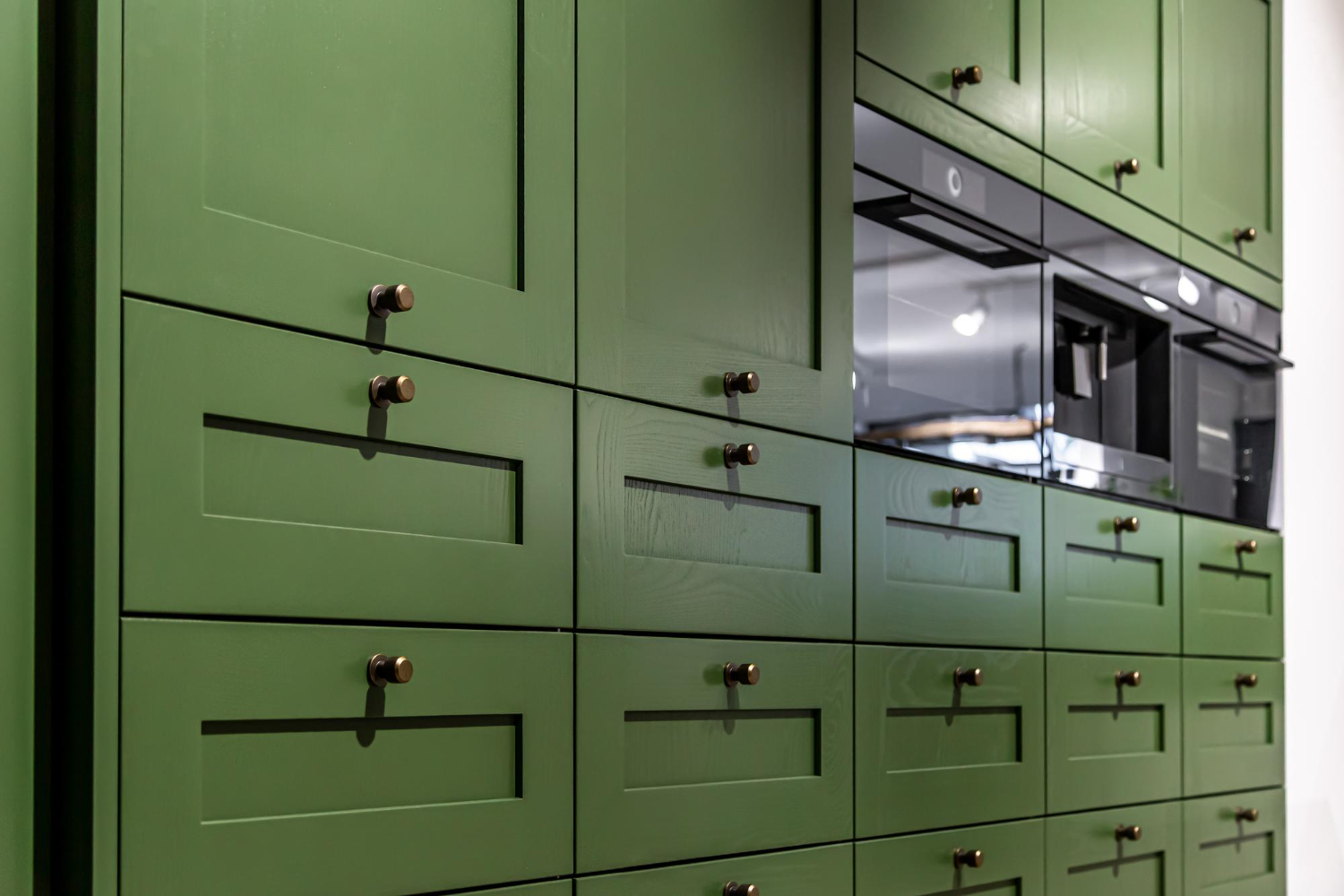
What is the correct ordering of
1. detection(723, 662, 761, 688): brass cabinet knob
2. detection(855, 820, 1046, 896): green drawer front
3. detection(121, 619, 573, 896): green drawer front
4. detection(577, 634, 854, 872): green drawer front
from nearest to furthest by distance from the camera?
detection(121, 619, 573, 896): green drawer front → detection(577, 634, 854, 872): green drawer front → detection(723, 662, 761, 688): brass cabinet knob → detection(855, 820, 1046, 896): green drawer front

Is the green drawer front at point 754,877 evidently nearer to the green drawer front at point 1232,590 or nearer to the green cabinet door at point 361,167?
the green cabinet door at point 361,167

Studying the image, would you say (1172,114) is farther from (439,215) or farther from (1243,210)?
(439,215)

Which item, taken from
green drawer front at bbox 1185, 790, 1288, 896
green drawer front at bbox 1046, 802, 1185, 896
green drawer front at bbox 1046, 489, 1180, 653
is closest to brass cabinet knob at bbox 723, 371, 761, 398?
green drawer front at bbox 1046, 489, 1180, 653

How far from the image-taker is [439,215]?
52.1 inches

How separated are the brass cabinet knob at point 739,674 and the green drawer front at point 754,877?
0.63ft

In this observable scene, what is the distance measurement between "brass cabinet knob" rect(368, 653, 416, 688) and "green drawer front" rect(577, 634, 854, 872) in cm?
25

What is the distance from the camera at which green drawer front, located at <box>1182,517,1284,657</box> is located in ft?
8.63

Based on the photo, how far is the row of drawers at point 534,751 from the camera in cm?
109

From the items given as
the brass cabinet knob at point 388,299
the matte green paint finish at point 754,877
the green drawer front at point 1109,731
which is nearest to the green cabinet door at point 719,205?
the brass cabinet knob at point 388,299

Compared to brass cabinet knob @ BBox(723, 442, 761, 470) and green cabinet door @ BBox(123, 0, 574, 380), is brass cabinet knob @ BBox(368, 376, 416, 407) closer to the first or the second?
green cabinet door @ BBox(123, 0, 574, 380)

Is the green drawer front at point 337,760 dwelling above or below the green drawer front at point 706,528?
below

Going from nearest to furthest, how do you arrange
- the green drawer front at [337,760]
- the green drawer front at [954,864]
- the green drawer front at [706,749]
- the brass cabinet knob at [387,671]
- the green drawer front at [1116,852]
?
the green drawer front at [337,760] < the brass cabinet knob at [387,671] < the green drawer front at [706,749] < the green drawer front at [954,864] < the green drawer front at [1116,852]

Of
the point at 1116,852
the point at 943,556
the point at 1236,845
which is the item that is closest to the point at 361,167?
the point at 943,556

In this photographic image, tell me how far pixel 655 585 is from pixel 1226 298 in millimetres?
1701
